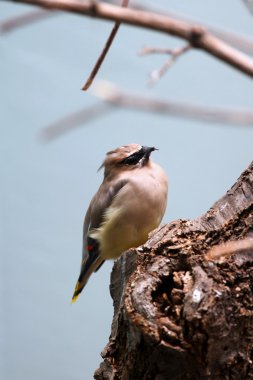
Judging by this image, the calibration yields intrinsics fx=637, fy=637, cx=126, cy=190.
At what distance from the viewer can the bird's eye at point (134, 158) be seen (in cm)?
341

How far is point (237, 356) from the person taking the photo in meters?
1.44

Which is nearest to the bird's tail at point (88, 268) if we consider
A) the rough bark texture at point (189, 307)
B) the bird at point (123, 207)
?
the bird at point (123, 207)

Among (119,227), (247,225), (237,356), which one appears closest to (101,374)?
(237,356)

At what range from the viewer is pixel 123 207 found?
3.21 meters

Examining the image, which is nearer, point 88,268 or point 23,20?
point 23,20

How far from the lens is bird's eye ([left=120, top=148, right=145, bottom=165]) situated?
11.2 ft

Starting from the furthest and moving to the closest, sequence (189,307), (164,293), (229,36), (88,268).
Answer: (88,268), (164,293), (189,307), (229,36)

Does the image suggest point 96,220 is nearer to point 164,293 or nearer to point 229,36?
point 164,293

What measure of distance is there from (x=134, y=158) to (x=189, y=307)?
6.73ft

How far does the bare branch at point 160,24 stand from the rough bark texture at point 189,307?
817mm

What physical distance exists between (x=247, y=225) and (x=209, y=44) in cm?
112

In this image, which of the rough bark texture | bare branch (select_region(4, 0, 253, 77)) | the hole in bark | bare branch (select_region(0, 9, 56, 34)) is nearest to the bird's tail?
the rough bark texture

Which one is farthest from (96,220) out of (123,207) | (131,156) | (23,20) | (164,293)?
(23,20)

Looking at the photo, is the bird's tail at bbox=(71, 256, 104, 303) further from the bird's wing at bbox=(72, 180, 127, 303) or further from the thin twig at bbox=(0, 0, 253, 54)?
the thin twig at bbox=(0, 0, 253, 54)
